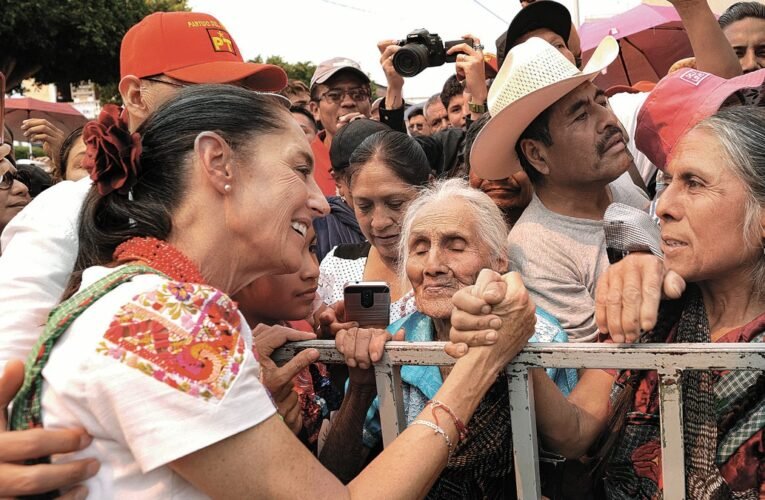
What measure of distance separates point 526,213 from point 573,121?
0.38 metres

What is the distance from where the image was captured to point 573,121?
2787 millimetres

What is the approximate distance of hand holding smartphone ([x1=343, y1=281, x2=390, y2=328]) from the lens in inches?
85.1

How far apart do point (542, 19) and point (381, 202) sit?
1.19 meters

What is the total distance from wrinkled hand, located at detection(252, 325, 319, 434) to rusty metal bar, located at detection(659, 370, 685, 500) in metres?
0.89

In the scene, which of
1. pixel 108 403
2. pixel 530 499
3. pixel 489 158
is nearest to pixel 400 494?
pixel 530 499

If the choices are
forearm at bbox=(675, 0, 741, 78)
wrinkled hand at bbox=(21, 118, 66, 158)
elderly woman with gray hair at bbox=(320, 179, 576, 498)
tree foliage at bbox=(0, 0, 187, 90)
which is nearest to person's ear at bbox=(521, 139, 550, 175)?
elderly woman with gray hair at bbox=(320, 179, 576, 498)

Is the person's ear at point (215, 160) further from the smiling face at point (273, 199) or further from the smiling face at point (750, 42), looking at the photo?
the smiling face at point (750, 42)

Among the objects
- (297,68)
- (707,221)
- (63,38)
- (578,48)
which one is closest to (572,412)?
(707,221)

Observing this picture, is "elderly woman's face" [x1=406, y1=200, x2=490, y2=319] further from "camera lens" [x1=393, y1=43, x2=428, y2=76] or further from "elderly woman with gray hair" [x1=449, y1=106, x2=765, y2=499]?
"camera lens" [x1=393, y1=43, x2=428, y2=76]

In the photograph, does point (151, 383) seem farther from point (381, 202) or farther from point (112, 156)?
point (381, 202)

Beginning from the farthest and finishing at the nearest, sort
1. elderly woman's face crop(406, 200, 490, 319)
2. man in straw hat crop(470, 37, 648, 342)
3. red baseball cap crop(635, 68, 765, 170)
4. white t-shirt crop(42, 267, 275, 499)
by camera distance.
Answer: man in straw hat crop(470, 37, 648, 342) < elderly woman's face crop(406, 200, 490, 319) < red baseball cap crop(635, 68, 765, 170) < white t-shirt crop(42, 267, 275, 499)

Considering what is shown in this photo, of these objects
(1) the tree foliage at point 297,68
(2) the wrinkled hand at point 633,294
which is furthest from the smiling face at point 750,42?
(1) the tree foliage at point 297,68

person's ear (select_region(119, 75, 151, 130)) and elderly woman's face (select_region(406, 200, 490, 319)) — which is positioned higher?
person's ear (select_region(119, 75, 151, 130))

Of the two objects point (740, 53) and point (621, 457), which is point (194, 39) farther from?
point (740, 53)
